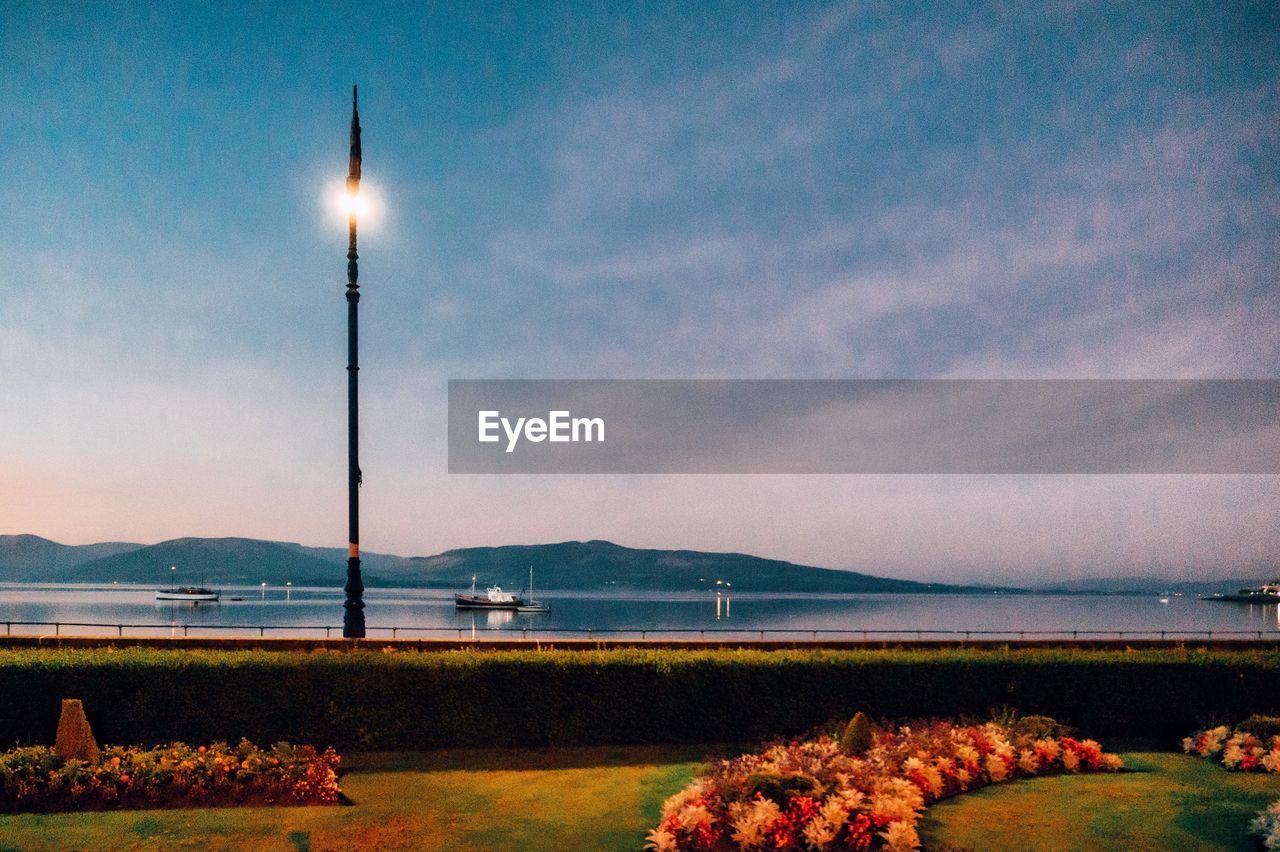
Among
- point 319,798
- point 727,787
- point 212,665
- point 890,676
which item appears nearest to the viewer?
point 727,787

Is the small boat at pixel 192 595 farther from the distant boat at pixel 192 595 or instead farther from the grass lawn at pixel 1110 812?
the grass lawn at pixel 1110 812

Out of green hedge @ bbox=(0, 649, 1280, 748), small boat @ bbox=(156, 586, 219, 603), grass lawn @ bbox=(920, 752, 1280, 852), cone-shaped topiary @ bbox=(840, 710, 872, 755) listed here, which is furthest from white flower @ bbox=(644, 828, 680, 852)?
small boat @ bbox=(156, 586, 219, 603)

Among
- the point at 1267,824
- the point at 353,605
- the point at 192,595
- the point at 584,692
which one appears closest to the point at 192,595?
the point at 192,595

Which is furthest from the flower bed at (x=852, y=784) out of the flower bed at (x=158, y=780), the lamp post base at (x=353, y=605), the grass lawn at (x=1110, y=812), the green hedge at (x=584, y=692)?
the lamp post base at (x=353, y=605)

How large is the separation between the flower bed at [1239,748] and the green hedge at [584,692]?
5.99 ft

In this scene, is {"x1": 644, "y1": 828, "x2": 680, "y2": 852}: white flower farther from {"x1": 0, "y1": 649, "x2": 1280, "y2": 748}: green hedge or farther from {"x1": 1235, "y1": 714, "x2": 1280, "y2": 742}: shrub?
{"x1": 1235, "y1": 714, "x2": 1280, "y2": 742}: shrub

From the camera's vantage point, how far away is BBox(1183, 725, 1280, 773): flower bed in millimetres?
10922

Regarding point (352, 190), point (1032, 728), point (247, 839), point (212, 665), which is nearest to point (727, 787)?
point (247, 839)

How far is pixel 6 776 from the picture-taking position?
9.96 m

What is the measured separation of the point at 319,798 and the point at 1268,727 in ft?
44.8

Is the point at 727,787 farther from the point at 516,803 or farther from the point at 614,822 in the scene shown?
the point at 516,803

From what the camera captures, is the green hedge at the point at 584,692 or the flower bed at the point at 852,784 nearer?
the flower bed at the point at 852,784

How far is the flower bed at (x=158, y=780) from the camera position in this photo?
32.6ft

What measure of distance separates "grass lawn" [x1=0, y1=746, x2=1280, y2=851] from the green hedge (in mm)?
1450
